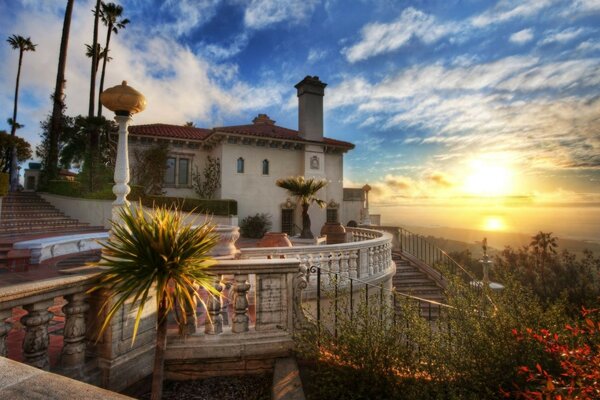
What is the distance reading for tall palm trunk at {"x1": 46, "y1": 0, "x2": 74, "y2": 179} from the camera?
2156 centimetres

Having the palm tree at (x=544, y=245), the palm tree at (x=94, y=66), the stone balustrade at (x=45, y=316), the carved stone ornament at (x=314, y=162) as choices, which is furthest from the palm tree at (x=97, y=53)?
the palm tree at (x=544, y=245)

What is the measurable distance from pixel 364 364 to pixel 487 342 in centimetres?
138

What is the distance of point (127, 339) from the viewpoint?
342 cm

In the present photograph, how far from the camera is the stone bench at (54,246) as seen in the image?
28.5 ft

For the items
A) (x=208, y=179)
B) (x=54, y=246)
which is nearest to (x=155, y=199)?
(x=208, y=179)

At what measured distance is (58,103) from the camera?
21.6m

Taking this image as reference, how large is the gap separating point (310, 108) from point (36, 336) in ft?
76.5

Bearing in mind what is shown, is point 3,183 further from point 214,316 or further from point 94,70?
point 94,70

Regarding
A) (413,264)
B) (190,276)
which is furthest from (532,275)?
(190,276)

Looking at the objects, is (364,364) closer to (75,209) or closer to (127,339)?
(127,339)

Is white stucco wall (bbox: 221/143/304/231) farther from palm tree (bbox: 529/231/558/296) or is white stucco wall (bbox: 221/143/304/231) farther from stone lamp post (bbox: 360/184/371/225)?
palm tree (bbox: 529/231/558/296)

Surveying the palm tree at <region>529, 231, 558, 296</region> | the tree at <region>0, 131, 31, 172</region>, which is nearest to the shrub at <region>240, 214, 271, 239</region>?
the tree at <region>0, 131, 31, 172</region>

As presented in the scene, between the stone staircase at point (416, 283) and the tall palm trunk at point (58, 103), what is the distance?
24.3 metres

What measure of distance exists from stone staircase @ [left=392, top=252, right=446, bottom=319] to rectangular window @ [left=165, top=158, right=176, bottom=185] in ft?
52.2
